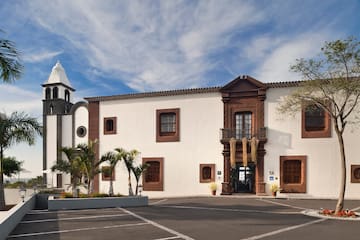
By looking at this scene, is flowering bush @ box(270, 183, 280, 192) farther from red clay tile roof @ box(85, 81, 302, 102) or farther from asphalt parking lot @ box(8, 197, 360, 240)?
red clay tile roof @ box(85, 81, 302, 102)

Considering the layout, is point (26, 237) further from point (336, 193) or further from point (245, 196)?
point (336, 193)

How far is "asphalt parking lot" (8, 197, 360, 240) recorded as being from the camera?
8773mm

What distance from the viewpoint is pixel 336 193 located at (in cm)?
1897

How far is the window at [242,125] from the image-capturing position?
20766 mm

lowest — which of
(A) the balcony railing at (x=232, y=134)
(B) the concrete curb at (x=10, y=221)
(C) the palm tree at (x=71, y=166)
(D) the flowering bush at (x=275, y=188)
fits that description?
(D) the flowering bush at (x=275, y=188)

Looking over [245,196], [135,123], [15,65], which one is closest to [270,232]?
[15,65]

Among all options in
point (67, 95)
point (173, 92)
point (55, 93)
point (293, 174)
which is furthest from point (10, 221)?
point (67, 95)

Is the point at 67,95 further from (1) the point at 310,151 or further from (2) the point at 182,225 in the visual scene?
(2) the point at 182,225

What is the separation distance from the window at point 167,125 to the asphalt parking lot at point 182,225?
869 centimetres

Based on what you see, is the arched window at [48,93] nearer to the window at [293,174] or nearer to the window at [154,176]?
the window at [154,176]

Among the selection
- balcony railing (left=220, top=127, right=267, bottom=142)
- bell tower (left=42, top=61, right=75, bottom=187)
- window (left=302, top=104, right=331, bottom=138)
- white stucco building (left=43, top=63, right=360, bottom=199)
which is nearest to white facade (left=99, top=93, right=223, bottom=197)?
white stucco building (left=43, top=63, right=360, bottom=199)

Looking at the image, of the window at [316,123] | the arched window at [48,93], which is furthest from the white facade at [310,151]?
the arched window at [48,93]

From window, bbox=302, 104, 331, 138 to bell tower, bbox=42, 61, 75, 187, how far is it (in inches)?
673

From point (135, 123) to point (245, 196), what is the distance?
8.71 metres
